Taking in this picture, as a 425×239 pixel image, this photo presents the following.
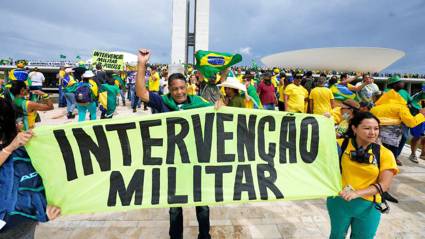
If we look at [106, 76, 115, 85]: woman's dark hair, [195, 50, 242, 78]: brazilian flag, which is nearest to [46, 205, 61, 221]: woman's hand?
[195, 50, 242, 78]: brazilian flag

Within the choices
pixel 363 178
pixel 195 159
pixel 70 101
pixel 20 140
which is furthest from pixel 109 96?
pixel 363 178

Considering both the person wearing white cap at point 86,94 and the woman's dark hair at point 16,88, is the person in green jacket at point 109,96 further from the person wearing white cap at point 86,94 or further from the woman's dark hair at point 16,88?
the woman's dark hair at point 16,88

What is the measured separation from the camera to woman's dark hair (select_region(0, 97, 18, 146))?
1.80 meters

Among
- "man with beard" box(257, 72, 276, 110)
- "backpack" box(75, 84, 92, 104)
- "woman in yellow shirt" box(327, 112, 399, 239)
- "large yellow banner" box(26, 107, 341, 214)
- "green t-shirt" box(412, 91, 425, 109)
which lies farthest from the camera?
"man with beard" box(257, 72, 276, 110)

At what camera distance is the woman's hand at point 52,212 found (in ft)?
6.71

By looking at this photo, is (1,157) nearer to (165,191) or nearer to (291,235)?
(165,191)

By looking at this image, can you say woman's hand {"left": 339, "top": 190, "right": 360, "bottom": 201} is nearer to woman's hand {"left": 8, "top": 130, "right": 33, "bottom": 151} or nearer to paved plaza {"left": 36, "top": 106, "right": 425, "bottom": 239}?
paved plaza {"left": 36, "top": 106, "right": 425, "bottom": 239}

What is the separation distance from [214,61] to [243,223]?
279 centimetres

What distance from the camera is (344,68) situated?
90.8 metres

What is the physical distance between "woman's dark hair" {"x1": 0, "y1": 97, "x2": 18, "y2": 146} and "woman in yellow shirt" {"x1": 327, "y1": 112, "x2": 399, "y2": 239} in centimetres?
248

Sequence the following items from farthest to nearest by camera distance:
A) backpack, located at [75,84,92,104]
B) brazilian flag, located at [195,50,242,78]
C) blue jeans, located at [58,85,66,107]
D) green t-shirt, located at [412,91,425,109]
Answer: blue jeans, located at [58,85,66,107] < backpack, located at [75,84,92,104] < brazilian flag, located at [195,50,242,78] < green t-shirt, located at [412,91,425,109]

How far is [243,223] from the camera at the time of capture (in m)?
3.59

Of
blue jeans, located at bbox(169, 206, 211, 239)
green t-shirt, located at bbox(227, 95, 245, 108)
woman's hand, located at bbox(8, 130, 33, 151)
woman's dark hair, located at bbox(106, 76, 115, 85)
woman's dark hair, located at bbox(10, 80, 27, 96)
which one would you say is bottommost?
blue jeans, located at bbox(169, 206, 211, 239)

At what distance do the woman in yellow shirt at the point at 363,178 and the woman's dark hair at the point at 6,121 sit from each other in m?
2.48
